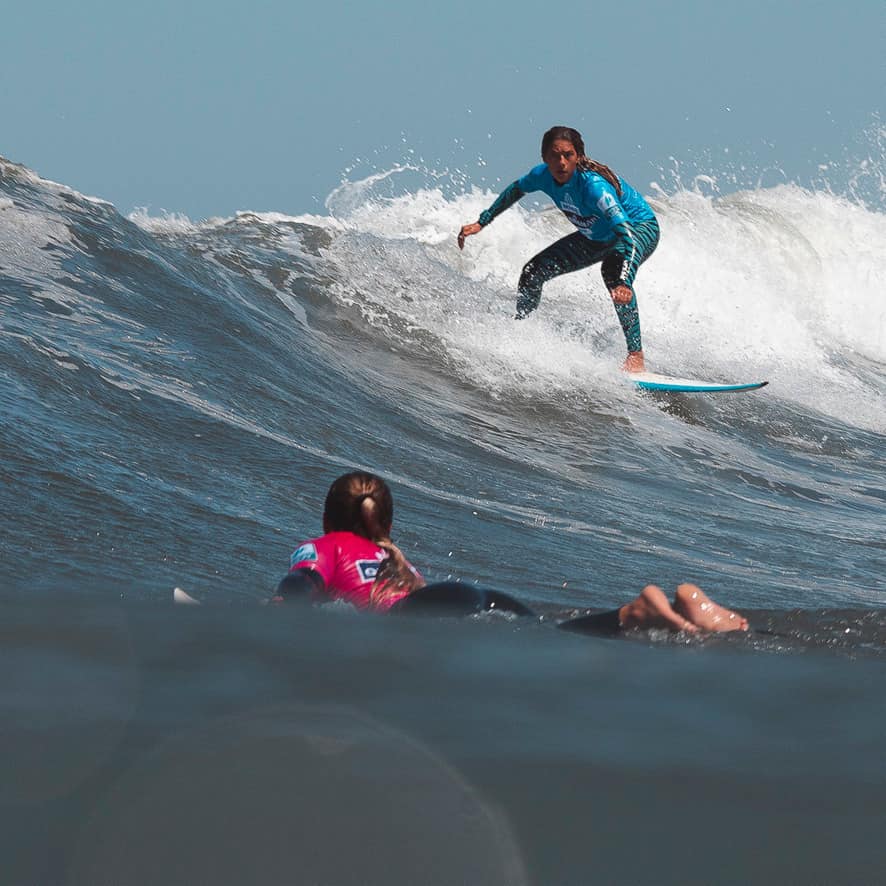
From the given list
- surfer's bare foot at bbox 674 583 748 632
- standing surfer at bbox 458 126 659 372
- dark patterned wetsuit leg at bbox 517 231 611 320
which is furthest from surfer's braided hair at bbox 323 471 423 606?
dark patterned wetsuit leg at bbox 517 231 611 320

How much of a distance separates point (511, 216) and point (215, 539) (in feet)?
40.2

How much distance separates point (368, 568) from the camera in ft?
11.6

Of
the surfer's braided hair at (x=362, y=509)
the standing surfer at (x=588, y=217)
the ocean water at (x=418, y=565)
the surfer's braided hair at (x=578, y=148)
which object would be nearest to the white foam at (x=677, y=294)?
the ocean water at (x=418, y=565)

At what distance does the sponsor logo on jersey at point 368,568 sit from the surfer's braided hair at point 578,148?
4568mm

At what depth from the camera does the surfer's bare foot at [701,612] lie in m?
3.29

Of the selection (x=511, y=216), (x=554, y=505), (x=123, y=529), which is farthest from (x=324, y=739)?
(x=511, y=216)

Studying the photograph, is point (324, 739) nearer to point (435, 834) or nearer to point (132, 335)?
point (435, 834)

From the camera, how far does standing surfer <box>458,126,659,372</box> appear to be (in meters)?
7.58

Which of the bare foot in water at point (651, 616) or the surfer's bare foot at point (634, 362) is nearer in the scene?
the bare foot in water at point (651, 616)

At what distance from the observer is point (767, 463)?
8008mm

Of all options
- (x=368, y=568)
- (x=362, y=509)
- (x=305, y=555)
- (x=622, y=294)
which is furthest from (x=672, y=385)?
(x=305, y=555)

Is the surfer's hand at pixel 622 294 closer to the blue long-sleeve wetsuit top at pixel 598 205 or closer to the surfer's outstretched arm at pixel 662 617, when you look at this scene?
the blue long-sleeve wetsuit top at pixel 598 205

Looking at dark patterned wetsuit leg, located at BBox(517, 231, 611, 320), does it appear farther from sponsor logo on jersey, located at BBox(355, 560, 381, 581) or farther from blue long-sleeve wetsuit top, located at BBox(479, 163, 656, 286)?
sponsor logo on jersey, located at BBox(355, 560, 381, 581)

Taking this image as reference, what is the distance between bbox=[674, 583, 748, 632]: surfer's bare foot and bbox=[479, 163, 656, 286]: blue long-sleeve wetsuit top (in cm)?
480
